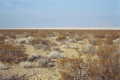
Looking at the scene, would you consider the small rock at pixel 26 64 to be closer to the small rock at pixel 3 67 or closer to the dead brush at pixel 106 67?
the small rock at pixel 3 67

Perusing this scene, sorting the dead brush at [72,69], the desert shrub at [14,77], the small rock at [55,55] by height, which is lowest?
the desert shrub at [14,77]

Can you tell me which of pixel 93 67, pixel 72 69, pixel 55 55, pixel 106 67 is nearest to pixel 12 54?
pixel 55 55

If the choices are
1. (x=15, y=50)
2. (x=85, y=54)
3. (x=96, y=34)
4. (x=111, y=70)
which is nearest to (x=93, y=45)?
(x=85, y=54)

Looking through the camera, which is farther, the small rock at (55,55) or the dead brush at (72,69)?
the small rock at (55,55)

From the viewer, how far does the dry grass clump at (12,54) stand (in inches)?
96.0

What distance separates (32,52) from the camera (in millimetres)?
2695

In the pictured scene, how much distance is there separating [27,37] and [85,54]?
1.19 meters

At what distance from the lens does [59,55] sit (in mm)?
2521

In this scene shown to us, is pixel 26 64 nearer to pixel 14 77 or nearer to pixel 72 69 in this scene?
pixel 14 77

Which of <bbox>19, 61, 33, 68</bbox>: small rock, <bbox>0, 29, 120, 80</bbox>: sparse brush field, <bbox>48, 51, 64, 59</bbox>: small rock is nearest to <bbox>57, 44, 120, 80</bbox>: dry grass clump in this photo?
<bbox>0, 29, 120, 80</bbox>: sparse brush field

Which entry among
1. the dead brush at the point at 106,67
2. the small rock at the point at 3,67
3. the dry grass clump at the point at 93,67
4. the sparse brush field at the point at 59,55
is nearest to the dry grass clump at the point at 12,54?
the sparse brush field at the point at 59,55

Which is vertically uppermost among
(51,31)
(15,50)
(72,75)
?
(51,31)

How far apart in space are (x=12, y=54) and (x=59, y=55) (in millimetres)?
700

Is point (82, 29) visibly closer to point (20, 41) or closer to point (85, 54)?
point (85, 54)
